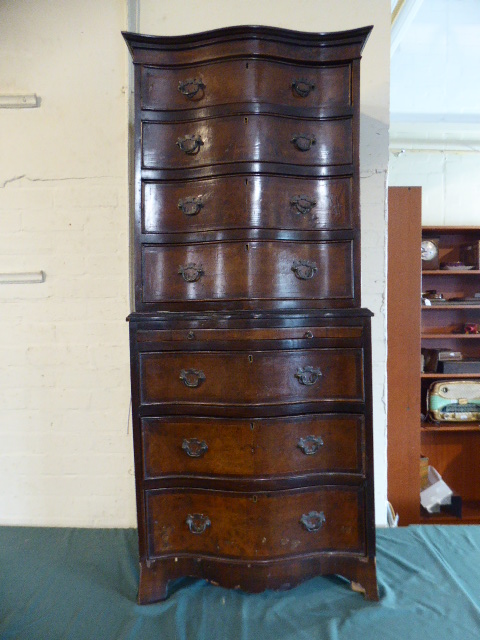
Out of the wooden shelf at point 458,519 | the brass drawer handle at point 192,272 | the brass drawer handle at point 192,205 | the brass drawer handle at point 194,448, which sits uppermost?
the brass drawer handle at point 192,205

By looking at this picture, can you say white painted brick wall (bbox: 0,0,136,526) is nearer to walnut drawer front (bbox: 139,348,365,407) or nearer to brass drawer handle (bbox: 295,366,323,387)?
walnut drawer front (bbox: 139,348,365,407)

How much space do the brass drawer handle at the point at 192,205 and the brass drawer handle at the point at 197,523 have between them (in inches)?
44.0

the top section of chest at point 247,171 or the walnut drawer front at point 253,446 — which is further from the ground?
the top section of chest at point 247,171

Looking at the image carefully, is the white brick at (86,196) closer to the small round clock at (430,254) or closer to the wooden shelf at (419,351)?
the wooden shelf at (419,351)

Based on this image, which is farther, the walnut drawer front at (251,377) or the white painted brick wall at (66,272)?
the white painted brick wall at (66,272)

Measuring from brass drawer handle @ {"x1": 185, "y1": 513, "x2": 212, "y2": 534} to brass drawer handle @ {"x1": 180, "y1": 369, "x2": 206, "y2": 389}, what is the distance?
1.58 feet

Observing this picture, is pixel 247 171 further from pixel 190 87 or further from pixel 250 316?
pixel 250 316

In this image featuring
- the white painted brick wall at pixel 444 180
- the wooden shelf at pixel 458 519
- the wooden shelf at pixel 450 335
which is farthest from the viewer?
the white painted brick wall at pixel 444 180

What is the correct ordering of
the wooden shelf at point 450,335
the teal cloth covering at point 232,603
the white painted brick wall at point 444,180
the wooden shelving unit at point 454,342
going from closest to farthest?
the teal cloth covering at point 232,603, the wooden shelf at point 450,335, the wooden shelving unit at point 454,342, the white painted brick wall at point 444,180

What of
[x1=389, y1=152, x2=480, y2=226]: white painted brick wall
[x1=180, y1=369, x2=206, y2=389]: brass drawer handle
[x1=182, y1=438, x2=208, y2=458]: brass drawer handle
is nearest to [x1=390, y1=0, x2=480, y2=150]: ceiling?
[x1=389, y1=152, x2=480, y2=226]: white painted brick wall

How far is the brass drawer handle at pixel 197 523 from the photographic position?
59.0 inches

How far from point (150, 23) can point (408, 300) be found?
209cm

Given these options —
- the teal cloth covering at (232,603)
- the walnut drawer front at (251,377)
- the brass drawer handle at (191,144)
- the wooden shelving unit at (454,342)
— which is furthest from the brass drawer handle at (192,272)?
the wooden shelving unit at (454,342)

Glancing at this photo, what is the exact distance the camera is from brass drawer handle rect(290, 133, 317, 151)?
1.51 m
